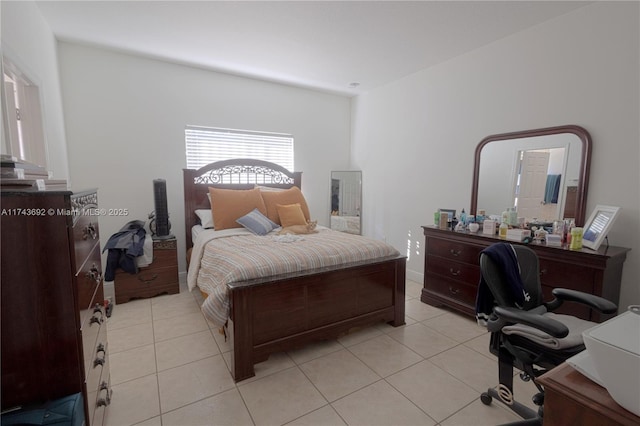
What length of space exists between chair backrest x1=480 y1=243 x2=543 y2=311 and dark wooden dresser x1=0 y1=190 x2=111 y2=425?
1.79 m

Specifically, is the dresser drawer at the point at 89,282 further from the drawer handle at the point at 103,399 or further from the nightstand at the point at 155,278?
the nightstand at the point at 155,278

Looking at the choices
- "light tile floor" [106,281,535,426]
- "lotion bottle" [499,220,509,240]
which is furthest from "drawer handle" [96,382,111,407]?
"lotion bottle" [499,220,509,240]

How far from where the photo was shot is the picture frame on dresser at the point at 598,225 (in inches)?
80.7

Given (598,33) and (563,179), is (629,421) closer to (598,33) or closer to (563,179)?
(563,179)

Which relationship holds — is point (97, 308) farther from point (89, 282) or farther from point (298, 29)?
point (298, 29)

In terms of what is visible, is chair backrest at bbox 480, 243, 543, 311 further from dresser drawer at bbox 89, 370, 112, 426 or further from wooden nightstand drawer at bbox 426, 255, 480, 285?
dresser drawer at bbox 89, 370, 112, 426

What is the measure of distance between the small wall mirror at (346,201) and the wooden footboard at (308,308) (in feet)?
6.76

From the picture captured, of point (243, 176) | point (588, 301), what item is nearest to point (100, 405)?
point (588, 301)

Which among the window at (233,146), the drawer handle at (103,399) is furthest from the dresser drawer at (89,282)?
the window at (233,146)

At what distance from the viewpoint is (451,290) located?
2895mm

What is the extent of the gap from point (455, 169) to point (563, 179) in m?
1.00

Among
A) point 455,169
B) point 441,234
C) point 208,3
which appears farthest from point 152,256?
point 455,169

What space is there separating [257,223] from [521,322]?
2.43 metres

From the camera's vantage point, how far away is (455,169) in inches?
130
